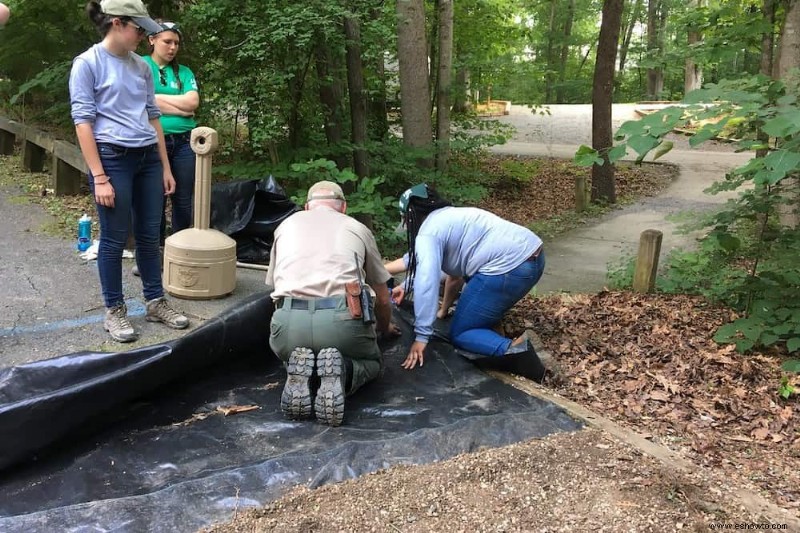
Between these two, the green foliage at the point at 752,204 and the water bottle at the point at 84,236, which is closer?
the green foliage at the point at 752,204

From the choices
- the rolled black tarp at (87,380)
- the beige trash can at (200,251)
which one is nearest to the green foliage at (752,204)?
the beige trash can at (200,251)

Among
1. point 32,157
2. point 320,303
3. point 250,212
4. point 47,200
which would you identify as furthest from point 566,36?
point 320,303

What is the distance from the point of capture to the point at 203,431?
295cm

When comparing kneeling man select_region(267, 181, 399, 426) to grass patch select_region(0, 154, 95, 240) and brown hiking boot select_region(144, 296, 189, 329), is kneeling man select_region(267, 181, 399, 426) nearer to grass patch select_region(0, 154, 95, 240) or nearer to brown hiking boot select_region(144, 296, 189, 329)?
brown hiking boot select_region(144, 296, 189, 329)

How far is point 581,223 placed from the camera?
A: 33.6 feet

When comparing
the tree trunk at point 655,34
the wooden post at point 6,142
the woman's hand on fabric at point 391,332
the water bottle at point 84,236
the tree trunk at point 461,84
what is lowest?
the woman's hand on fabric at point 391,332

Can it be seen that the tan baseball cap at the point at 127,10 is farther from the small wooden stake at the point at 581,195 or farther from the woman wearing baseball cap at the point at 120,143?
the small wooden stake at the point at 581,195

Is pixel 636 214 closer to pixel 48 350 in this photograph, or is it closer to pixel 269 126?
pixel 269 126

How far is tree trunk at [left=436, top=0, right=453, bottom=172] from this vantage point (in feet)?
32.7

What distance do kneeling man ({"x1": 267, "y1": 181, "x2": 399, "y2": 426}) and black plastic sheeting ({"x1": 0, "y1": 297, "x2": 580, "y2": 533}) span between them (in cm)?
15

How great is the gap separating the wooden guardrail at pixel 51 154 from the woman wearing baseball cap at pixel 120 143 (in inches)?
103

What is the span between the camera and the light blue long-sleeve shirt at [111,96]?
320 cm

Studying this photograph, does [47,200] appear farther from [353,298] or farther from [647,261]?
[647,261]

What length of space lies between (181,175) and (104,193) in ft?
3.73
